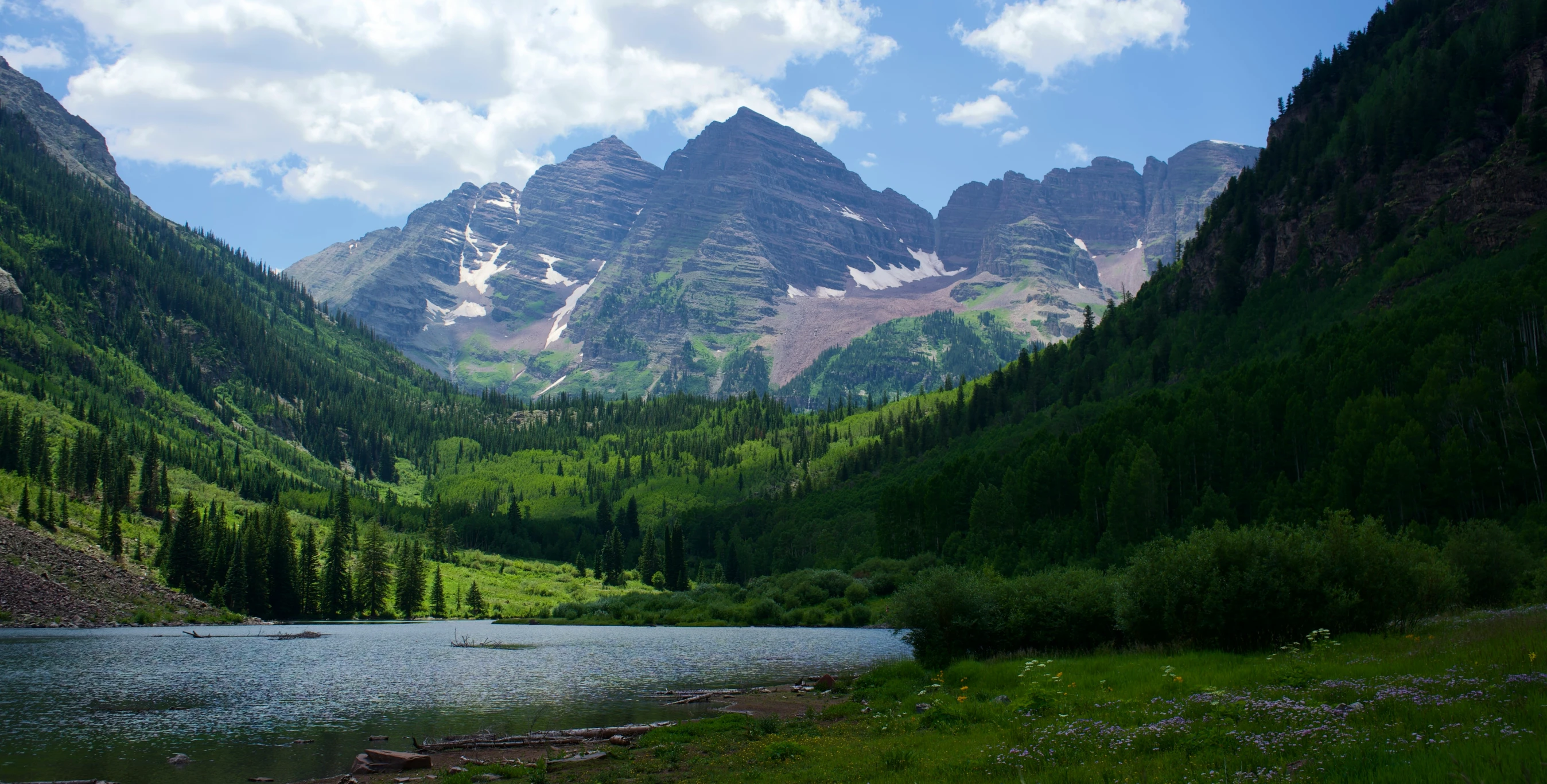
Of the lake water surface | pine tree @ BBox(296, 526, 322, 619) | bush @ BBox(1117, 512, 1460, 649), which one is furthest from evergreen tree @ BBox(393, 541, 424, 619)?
bush @ BBox(1117, 512, 1460, 649)

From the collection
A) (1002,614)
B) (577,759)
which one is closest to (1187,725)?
(577,759)

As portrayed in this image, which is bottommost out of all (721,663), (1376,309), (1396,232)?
(721,663)

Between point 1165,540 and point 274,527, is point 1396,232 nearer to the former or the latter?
point 1165,540

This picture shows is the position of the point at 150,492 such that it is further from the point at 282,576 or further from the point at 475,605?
the point at 475,605

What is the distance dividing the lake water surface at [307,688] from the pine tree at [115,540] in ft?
94.9

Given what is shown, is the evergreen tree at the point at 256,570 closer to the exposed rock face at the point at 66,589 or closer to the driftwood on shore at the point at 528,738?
the exposed rock face at the point at 66,589

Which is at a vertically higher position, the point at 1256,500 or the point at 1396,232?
the point at 1396,232

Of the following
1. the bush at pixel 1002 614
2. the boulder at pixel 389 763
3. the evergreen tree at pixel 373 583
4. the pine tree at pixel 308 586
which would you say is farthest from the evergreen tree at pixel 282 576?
the boulder at pixel 389 763

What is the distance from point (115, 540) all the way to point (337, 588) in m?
33.0

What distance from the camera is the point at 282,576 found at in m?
148

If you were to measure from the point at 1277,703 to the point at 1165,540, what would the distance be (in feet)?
75.1

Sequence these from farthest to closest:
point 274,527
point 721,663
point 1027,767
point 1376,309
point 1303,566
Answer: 1. point 274,527
2. point 1376,309
3. point 721,663
4. point 1303,566
5. point 1027,767

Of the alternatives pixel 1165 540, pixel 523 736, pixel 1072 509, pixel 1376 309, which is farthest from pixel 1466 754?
pixel 1376 309

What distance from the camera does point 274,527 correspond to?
150 m
